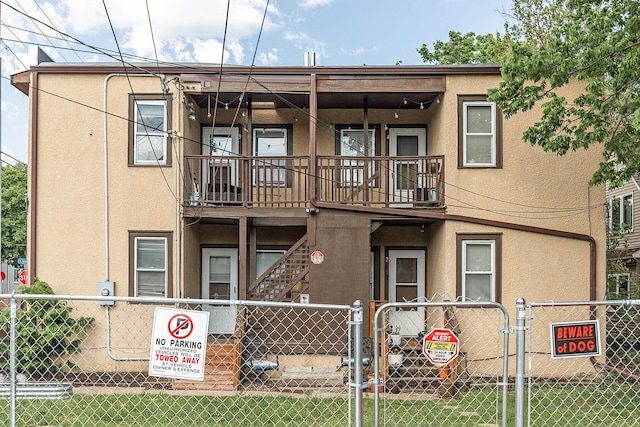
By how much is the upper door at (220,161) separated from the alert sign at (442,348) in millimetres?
7327

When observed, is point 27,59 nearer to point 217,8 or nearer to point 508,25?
point 217,8

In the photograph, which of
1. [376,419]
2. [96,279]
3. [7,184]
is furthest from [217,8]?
[7,184]

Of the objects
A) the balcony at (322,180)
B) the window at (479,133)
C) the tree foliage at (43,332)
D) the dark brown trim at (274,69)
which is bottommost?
the tree foliage at (43,332)

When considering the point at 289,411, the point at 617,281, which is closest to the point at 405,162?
the point at 289,411

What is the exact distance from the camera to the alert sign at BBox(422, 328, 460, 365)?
4695 mm

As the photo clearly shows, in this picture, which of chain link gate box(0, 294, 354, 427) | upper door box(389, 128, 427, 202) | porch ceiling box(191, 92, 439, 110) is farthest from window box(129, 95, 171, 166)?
upper door box(389, 128, 427, 202)

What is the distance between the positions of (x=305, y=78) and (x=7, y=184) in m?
31.3

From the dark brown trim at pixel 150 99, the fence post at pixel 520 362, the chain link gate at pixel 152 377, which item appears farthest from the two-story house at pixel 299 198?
the fence post at pixel 520 362

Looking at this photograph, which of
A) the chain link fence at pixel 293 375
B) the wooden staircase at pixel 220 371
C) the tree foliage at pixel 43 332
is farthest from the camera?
the tree foliage at pixel 43 332

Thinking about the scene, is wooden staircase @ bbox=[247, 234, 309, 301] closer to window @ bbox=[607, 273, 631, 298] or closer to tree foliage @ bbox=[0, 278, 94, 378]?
tree foliage @ bbox=[0, 278, 94, 378]

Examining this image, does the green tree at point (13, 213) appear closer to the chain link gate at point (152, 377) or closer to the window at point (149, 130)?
the chain link gate at point (152, 377)

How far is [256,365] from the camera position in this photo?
10.0 m

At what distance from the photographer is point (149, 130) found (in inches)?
454

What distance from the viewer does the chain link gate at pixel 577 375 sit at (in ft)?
14.7
